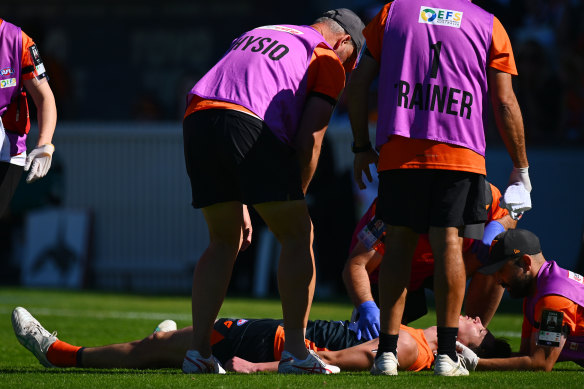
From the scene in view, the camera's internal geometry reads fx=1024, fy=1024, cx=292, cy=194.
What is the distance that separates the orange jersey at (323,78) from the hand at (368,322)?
4.31ft

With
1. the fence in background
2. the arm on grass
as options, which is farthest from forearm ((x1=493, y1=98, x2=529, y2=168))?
the fence in background

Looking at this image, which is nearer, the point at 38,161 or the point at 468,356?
the point at 468,356

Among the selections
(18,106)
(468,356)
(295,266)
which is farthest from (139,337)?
(468,356)

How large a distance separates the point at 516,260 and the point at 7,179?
2.85 metres

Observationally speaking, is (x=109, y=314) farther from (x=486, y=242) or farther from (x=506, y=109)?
(x=506, y=109)

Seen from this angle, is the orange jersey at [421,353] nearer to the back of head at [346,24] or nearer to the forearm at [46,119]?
the back of head at [346,24]

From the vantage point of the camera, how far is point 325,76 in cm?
501

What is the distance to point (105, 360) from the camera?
546 centimetres

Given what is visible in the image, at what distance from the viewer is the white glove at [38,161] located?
541 centimetres

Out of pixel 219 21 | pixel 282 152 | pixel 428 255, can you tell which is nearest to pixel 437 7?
pixel 282 152

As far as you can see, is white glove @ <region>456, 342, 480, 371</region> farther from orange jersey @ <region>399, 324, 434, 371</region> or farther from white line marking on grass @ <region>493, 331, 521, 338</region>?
white line marking on grass @ <region>493, 331, 521, 338</region>

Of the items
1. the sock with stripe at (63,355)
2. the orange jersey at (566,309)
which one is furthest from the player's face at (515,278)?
the sock with stripe at (63,355)

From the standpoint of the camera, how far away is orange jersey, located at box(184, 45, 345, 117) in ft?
16.4

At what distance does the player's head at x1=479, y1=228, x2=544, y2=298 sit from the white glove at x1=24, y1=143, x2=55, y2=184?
8.15 ft
